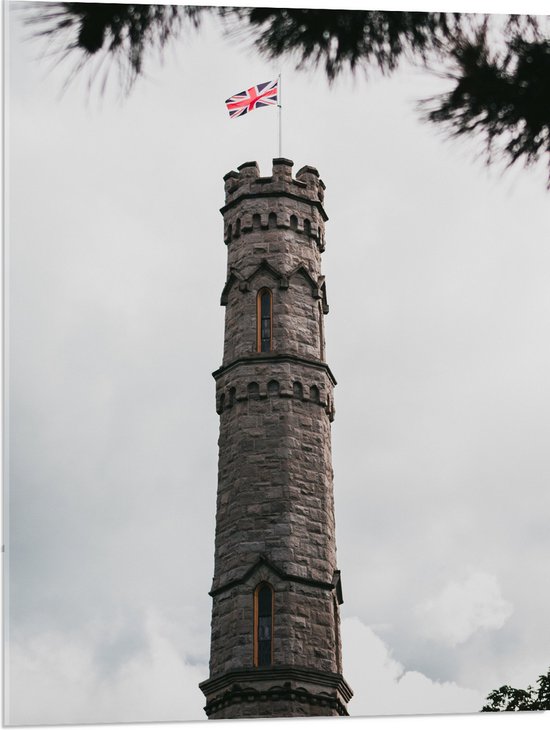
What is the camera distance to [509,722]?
38.1 ft

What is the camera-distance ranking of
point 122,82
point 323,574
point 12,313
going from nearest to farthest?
point 122,82 < point 12,313 < point 323,574

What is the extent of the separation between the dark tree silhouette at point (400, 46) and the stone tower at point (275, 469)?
776cm

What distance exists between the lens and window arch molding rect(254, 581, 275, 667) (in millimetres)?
16281

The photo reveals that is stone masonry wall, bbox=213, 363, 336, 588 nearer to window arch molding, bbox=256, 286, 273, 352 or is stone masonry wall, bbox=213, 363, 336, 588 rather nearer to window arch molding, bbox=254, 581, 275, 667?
window arch molding, bbox=254, 581, 275, 667

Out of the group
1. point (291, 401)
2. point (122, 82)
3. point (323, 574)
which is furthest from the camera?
point (291, 401)

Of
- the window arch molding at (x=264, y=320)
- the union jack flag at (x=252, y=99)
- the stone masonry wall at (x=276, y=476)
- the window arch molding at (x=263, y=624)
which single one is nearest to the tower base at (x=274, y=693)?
the window arch molding at (x=263, y=624)

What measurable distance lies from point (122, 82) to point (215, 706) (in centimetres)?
841

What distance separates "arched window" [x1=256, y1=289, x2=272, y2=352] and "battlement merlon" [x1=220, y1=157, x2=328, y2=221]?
1.93 m

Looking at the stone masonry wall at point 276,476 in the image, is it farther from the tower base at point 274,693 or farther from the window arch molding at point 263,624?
the tower base at point 274,693

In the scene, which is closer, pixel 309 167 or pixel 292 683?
pixel 292 683

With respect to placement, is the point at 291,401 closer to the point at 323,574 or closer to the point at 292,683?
the point at 323,574

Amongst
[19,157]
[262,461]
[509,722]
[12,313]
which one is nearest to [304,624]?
[262,461]

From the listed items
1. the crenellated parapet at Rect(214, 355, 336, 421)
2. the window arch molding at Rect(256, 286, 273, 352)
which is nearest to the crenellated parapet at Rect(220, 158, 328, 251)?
the window arch molding at Rect(256, 286, 273, 352)

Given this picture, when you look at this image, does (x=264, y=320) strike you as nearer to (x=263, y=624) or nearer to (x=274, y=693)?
(x=263, y=624)
